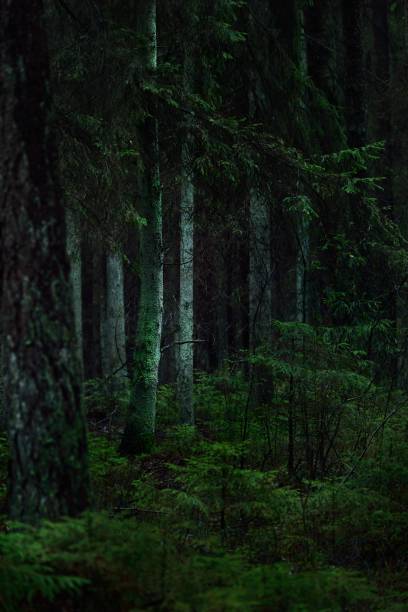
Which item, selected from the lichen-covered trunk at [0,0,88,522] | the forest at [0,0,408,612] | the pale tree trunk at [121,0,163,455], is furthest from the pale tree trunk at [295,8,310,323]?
the lichen-covered trunk at [0,0,88,522]

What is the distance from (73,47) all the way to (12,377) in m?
6.09

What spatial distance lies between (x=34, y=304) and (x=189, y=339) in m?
7.76

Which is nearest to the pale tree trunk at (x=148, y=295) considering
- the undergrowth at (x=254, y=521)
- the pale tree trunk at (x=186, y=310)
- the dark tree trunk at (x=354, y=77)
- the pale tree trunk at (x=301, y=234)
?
the undergrowth at (x=254, y=521)

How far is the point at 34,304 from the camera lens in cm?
439

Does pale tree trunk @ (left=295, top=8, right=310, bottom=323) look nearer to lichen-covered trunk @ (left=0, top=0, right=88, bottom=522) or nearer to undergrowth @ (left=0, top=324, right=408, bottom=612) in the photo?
undergrowth @ (left=0, top=324, right=408, bottom=612)

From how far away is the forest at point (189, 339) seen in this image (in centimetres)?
392

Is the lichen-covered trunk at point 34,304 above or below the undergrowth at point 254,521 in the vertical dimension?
above

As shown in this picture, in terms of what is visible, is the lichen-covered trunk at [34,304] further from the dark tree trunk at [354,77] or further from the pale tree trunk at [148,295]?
Result: the dark tree trunk at [354,77]

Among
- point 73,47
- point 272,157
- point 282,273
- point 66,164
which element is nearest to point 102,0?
point 73,47

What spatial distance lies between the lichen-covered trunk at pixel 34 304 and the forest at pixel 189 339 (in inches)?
0.6

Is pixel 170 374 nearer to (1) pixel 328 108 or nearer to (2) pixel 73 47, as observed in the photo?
(1) pixel 328 108

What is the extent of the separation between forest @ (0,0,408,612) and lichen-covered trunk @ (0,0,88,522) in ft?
0.05

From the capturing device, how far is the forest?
12.9ft

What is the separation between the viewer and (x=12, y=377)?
4379 millimetres
